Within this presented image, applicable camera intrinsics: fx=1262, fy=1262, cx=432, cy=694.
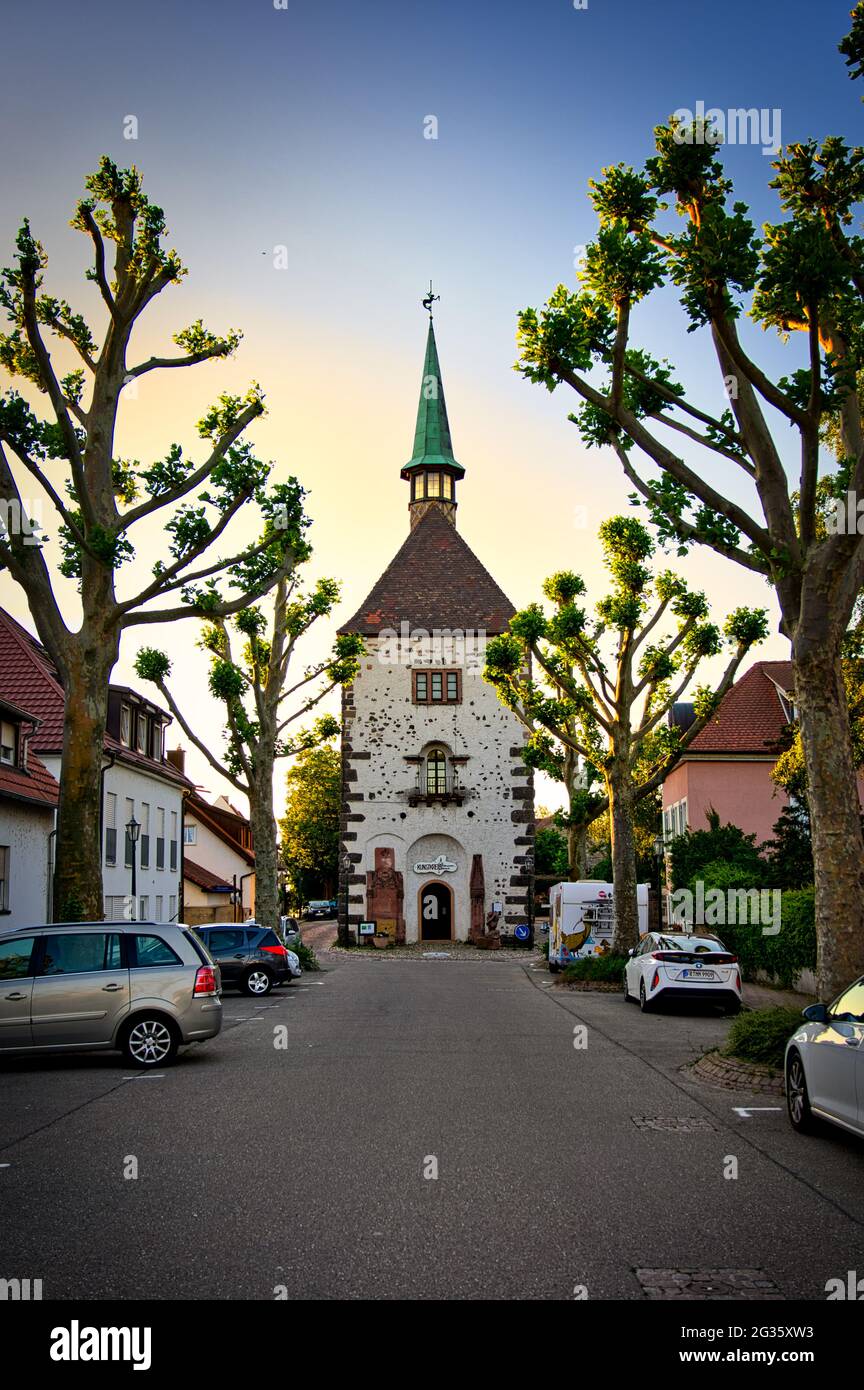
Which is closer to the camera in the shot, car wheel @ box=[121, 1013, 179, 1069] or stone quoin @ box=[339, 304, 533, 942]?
car wheel @ box=[121, 1013, 179, 1069]

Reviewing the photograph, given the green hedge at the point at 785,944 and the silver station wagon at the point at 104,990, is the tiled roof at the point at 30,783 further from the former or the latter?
the green hedge at the point at 785,944

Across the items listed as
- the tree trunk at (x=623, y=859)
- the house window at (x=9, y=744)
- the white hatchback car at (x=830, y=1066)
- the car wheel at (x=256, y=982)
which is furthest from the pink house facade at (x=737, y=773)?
the white hatchback car at (x=830, y=1066)

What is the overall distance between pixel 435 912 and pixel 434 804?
4.80 metres

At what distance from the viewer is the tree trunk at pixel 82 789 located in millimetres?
18141

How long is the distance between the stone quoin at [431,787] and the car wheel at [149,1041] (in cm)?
3920

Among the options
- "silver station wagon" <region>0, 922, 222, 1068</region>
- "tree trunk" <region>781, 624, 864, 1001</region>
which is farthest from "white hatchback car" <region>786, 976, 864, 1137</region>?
"silver station wagon" <region>0, 922, 222, 1068</region>

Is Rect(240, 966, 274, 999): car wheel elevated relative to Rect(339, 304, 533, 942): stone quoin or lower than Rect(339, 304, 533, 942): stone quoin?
lower

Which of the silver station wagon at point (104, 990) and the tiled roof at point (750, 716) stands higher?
the tiled roof at point (750, 716)

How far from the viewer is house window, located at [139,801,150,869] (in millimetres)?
41094

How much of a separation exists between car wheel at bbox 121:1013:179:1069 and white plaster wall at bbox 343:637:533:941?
3941 cm

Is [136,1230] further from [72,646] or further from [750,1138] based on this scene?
[72,646]

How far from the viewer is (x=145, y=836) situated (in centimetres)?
4153

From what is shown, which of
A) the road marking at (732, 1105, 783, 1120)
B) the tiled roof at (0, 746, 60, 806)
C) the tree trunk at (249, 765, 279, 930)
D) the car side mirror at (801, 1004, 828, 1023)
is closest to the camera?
the car side mirror at (801, 1004, 828, 1023)

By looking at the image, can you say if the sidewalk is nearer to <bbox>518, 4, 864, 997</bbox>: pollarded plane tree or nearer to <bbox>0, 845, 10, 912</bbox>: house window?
<bbox>518, 4, 864, 997</bbox>: pollarded plane tree
